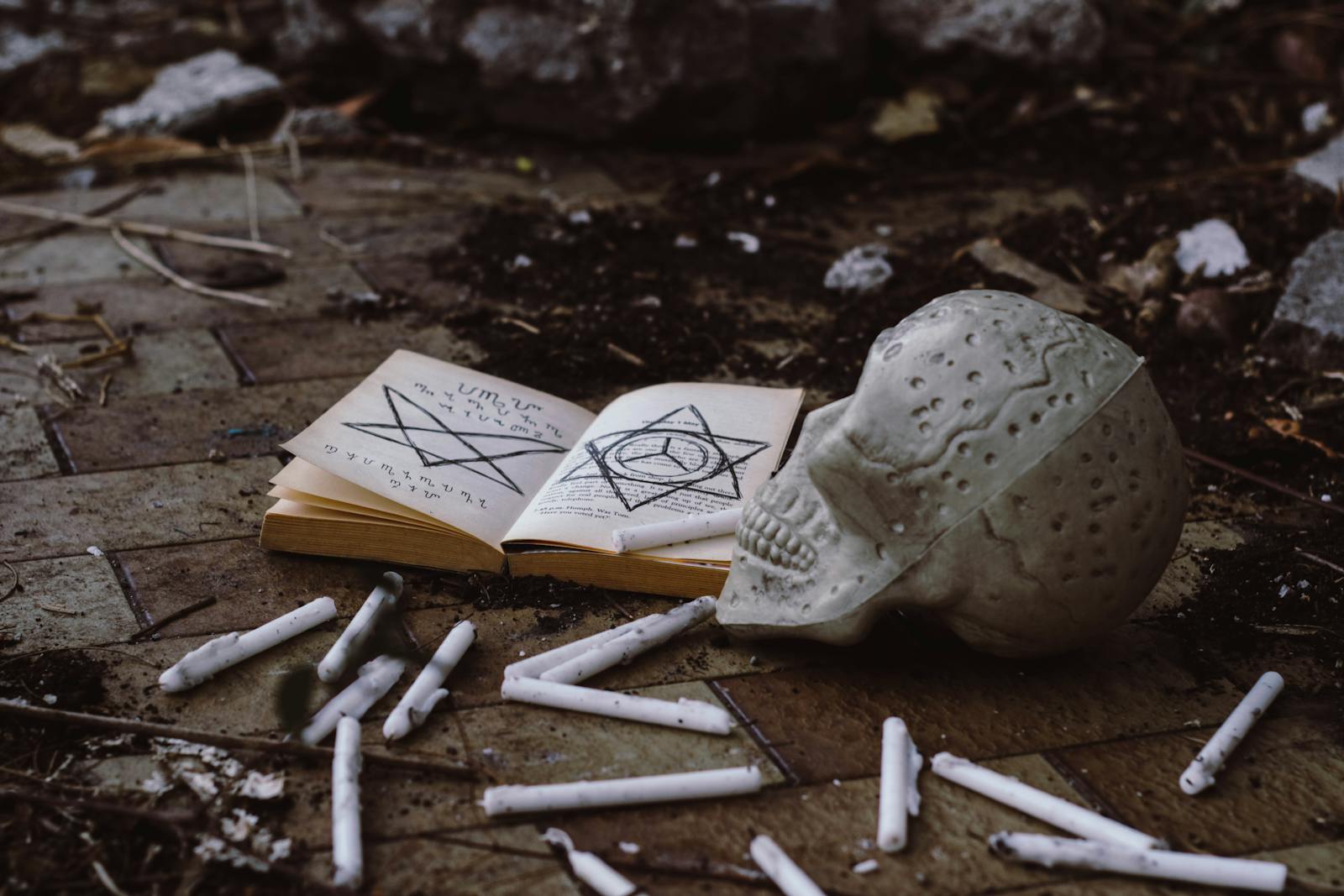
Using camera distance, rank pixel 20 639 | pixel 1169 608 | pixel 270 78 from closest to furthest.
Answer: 1. pixel 20 639
2. pixel 1169 608
3. pixel 270 78

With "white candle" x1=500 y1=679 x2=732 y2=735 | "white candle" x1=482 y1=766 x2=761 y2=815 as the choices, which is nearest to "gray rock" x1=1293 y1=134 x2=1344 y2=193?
"white candle" x1=500 y1=679 x2=732 y2=735

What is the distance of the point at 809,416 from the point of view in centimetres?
269

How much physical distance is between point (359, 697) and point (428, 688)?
13 cm

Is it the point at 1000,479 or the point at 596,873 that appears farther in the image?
the point at 1000,479

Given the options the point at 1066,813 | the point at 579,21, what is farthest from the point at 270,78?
the point at 1066,813

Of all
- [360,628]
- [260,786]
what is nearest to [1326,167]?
[360,628]

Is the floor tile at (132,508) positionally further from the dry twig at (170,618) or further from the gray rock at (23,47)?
the gray rock at (23,47)

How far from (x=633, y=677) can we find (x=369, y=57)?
5.15 meters

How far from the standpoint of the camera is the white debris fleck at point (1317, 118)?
6.01 m

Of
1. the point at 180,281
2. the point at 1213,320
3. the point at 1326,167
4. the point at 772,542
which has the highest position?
the point at 1326,167

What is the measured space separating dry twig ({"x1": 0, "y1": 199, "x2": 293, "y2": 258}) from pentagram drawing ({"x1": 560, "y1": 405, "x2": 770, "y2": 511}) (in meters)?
2.35

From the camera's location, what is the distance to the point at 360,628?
2688mm

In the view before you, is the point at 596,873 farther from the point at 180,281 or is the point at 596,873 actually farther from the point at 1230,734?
the point at 180,281

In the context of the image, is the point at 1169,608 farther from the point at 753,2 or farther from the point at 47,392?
the point at 753,2
